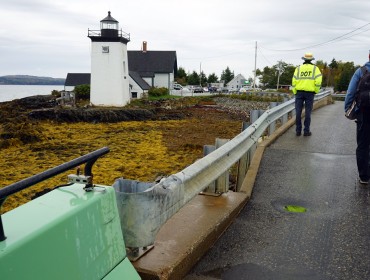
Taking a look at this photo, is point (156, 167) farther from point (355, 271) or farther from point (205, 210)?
point (355, 271)

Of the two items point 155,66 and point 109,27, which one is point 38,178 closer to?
point 109,27

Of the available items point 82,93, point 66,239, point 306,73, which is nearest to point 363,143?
point 306,73

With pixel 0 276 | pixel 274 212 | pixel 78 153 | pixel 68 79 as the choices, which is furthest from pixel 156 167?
pixel 68 79

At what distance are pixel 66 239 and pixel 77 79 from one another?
71597 millimetres

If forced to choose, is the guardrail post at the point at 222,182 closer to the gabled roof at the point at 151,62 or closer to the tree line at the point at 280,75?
the gabled roof at the point at 151,62

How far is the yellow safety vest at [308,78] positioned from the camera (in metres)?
9.77

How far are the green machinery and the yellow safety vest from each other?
8.22 meters

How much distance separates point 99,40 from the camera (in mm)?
42500

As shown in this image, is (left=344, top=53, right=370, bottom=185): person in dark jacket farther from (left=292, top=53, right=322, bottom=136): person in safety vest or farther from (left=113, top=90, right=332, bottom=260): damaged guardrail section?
(left=292, top=53, right=322, bottom=136): person in safety vest

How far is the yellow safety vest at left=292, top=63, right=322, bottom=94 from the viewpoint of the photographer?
9.77 meters

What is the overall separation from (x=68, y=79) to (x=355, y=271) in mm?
72163

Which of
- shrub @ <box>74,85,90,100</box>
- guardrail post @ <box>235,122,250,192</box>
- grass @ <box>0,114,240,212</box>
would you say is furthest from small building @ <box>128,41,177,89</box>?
guardrail post @ <box>235,122,250,192</box>

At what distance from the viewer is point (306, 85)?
981cm

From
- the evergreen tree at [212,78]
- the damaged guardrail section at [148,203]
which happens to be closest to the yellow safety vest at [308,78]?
the damaged guardrail section at [148,203]
